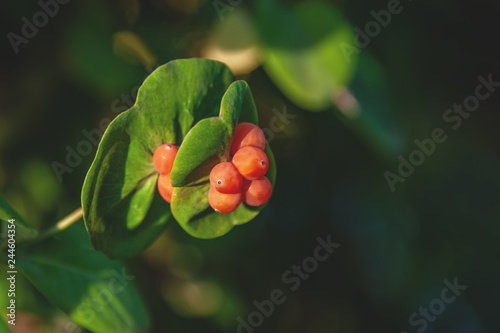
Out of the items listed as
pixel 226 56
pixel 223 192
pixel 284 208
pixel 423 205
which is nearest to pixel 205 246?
pixel 284 208

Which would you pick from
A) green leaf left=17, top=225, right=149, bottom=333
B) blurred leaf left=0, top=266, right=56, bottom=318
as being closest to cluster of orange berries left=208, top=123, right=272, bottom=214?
green leaf left=17, top=225, right=149, bottom=333

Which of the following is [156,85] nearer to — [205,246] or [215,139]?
[215,139]

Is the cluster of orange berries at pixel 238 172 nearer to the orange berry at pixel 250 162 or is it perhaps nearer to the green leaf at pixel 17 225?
Answer: the orange berry at pixel 250 162

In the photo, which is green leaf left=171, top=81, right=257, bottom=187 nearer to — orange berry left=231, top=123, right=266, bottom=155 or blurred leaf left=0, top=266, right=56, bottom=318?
orange berry left=231, top=123, right=266, bottom=155

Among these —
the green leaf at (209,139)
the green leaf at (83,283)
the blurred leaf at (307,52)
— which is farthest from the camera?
the blurred leaf at (307,52)

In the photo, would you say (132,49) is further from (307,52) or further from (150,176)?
(150,176)

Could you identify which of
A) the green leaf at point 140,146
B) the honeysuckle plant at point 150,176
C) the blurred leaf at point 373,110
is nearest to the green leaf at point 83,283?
the honeysuckle plant at point 150,176
